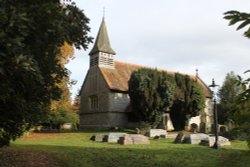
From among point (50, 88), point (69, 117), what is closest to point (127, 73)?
point (69, 117)

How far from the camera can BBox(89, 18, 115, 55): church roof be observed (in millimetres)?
43044

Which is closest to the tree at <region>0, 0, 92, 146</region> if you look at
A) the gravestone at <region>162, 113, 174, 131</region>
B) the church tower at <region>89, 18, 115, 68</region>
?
the gravestone at <region>162, 113, 174, 131</region>

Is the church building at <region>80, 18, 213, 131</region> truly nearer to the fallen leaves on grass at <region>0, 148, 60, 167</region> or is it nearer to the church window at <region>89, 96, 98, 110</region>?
the church window at <region>89, 96, 98, 110</region>

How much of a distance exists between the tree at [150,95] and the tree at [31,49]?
24.7m

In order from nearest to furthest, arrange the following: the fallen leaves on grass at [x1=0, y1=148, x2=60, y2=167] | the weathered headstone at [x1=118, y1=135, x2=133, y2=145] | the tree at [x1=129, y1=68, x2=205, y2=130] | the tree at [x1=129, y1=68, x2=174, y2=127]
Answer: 1. the fallen leaves on grass at [x1=0, y1=148, x2=60, y2=167]
2. the weathered headstone at [x1=118, y1=135, x2=133, y2=145]
3. the tree at [x1=129, y1=68, x2=174, y2=127]
4. the tree at [x1=129, y1=68, x2=205, y2=130]

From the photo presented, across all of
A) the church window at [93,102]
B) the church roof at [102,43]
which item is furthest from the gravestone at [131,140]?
the church roof at [102,43]

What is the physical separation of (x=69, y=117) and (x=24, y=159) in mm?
29708

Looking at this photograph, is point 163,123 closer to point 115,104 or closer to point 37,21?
point 115,104

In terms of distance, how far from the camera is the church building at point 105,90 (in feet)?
132

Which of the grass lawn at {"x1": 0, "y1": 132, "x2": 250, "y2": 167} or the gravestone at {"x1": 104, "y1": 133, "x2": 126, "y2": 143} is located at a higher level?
the gravestone at {"x1": 104, "y1": 133, "x2": 126, "y2": 143}

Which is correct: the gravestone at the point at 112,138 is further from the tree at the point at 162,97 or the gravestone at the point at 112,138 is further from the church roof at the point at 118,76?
the church roof at the point at 118,76

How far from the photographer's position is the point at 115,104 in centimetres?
4012

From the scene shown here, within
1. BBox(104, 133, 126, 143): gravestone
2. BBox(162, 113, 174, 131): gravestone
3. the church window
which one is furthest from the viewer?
the church window

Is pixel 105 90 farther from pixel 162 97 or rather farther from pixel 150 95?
pixel 162 97
